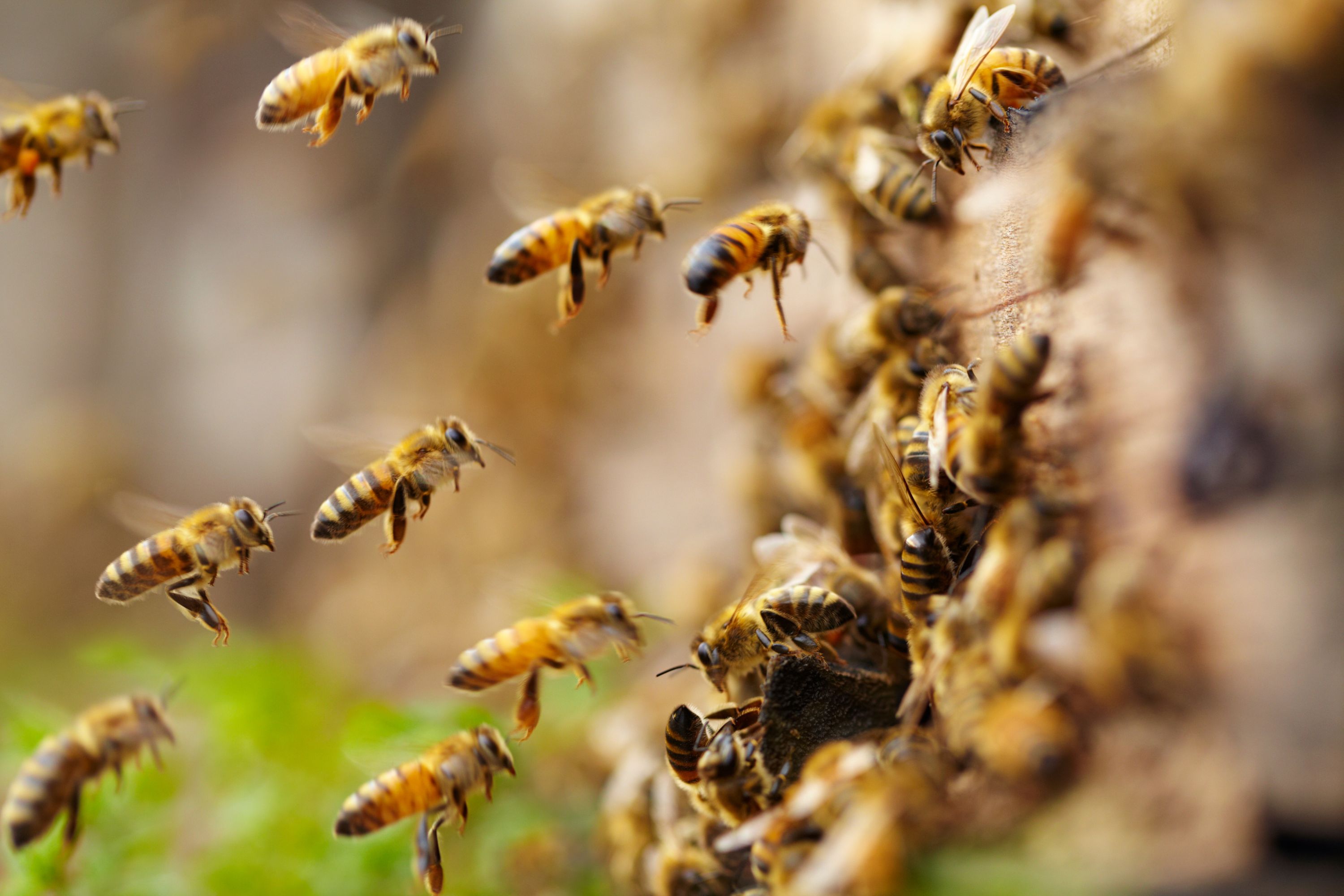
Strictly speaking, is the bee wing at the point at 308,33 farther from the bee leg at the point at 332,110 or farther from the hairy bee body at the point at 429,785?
the hairy bee body at the point at 429,785

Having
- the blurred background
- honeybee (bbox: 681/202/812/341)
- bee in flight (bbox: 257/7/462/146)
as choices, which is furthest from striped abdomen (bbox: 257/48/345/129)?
honeybee (bbox: 681/202/812/341)

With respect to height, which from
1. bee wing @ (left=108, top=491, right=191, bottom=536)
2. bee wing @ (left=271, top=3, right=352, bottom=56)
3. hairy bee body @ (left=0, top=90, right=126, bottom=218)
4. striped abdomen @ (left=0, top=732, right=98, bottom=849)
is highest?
hairy bee body @ (left=0, top=90, right=126, bottom=218)

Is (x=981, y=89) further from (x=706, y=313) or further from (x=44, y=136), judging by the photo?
(x=44, y=136)

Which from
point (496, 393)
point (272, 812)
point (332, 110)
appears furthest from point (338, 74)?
point (496, 393)

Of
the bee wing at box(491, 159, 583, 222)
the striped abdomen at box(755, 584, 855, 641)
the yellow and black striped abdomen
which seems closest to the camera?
the striped abdomen at box(755, 584, 855, 641)

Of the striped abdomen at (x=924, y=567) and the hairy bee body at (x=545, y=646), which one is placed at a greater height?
the hairy bee body at (x=545, y=646)

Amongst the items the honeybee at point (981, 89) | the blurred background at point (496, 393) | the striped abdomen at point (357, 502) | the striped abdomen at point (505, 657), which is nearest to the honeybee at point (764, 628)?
the striped abdomen at point (505, 657)

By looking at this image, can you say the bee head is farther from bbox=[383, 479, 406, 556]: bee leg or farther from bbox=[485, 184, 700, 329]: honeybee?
bbox=[485, 184, 700, 329]: honeybee

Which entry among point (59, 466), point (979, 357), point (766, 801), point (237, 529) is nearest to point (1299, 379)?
point (979, 357)

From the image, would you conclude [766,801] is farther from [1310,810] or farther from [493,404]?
[493,404]
